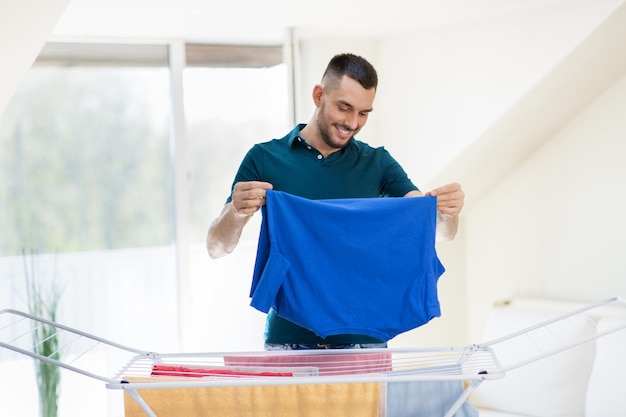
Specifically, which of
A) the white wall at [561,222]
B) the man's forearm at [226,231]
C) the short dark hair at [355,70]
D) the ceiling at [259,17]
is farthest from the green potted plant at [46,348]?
the white wall at [561,222]

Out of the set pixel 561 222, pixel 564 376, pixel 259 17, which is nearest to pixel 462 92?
pixel 561 222

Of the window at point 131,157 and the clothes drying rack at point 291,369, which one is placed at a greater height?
the window at point 131,157

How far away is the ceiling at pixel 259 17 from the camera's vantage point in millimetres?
3773

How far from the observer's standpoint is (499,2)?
12.3 feet

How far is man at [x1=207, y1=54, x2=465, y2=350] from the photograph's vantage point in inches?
96.9

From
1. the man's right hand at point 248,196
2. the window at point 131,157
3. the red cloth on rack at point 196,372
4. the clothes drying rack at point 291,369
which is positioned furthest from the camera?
the window at point 131,157

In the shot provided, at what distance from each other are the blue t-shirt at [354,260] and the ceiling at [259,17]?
1682mm

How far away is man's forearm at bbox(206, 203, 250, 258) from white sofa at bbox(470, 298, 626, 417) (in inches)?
73.9

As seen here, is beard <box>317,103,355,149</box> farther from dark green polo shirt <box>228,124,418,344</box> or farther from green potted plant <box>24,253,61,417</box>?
green potted plant <box>24,253,61,417</box>

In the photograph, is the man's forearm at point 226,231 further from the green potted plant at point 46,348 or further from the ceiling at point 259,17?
the green potted plant at point 46,348

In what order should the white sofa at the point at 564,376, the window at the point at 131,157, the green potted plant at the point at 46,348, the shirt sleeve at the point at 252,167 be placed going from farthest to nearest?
1. the window at the point at 131,157
2. the green potted plant at the point at 46,348
3. the white sofa at the point at 564,376
4. the shirt sleeve at the point at 252,167

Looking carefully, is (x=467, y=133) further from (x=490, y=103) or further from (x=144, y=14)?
(x=144, y=14)

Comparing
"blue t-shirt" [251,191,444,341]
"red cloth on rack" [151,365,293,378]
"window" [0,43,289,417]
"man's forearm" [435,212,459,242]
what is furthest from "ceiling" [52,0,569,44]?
"red cloth on rack" [151,365,293,378]

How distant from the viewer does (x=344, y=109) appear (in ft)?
8.23
